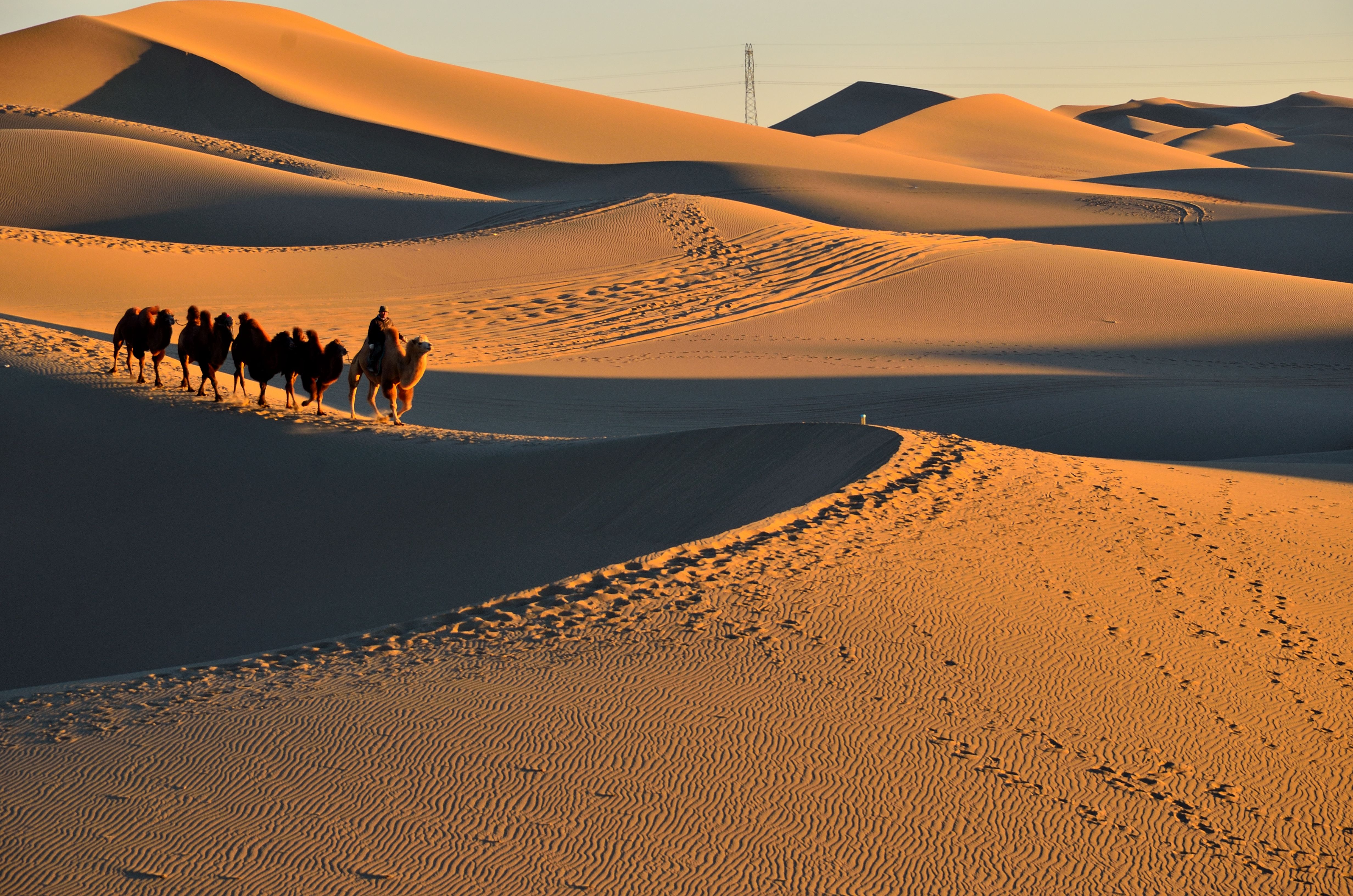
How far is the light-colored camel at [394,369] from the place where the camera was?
10938 millimetres

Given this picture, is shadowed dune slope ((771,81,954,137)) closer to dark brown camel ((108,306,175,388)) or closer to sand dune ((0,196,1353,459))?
sand dune ((0,196,1353,459))

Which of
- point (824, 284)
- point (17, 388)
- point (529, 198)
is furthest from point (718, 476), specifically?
point (529, 198)

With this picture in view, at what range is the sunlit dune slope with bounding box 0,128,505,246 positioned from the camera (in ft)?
99.3

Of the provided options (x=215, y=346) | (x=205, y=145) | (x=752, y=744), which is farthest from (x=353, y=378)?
(x=205, y=145)

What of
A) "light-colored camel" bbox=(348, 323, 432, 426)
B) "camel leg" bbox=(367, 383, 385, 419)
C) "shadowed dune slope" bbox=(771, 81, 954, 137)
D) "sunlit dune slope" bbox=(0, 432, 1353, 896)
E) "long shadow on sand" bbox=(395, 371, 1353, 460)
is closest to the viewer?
"sunlit dune slope" bbox=(0, 432, 1353, 896)

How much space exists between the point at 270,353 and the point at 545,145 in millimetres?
46283

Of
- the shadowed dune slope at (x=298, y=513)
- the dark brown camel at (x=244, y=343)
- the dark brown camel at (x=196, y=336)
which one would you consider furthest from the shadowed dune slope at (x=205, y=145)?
the shadowed dune slope at (x=298, y=513)

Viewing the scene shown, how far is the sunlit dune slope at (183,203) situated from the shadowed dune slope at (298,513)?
802 inches

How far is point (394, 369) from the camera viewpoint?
11125 millimetres

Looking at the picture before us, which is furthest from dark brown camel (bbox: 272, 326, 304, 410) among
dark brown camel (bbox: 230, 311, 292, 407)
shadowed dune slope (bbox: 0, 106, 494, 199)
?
shadowed dune slope (bbox: 0, 106, 494, 199)

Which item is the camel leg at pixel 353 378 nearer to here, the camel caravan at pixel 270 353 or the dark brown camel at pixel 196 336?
the camel caravan at pixel 270 353

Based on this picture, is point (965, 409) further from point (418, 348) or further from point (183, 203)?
point (183, 203)

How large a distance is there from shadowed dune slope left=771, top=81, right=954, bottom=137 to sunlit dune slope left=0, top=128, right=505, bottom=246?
88721 mm

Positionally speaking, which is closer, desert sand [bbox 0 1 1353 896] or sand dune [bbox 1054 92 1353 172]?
desert sand [bbox 0 1 1353 896]
